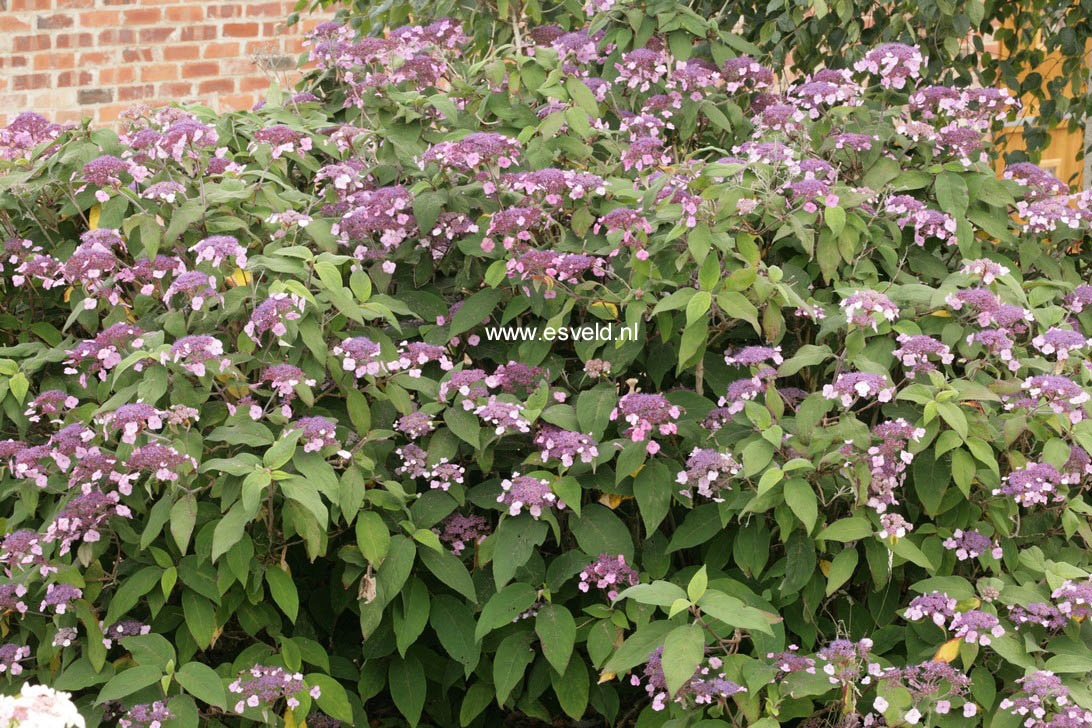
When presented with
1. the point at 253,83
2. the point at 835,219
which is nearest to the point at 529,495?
the point at 835,219

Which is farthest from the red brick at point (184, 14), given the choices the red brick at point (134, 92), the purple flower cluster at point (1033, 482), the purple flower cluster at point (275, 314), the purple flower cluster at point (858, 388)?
the purple flower cluster at point (1033, 482)

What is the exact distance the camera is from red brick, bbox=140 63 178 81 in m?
5.74

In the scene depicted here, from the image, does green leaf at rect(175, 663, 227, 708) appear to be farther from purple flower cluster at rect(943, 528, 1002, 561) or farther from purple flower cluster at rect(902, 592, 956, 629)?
purple flower cluster at rect(943, 528, 1002, 561)

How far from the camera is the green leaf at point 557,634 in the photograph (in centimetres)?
217

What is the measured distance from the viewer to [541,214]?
2484 millimetres

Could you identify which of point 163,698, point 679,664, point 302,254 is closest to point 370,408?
point 302,254

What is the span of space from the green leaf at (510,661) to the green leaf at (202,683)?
19.0 inches

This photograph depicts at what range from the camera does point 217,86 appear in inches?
226

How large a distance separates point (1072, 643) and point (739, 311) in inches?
32.7

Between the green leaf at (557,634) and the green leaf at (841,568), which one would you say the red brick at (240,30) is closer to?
the green leaf at (557,634)

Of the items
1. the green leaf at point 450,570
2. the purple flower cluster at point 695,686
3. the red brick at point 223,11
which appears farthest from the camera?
the red brick at point 223,11

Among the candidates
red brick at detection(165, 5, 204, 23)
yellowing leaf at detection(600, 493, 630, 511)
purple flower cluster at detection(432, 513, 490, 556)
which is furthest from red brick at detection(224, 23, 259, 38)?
yellowing leaf at detection(600, 493, 630, 511)

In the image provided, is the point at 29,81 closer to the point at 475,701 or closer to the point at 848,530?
the point at 475,701

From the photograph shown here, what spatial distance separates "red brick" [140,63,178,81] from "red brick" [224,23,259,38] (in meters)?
0.30
